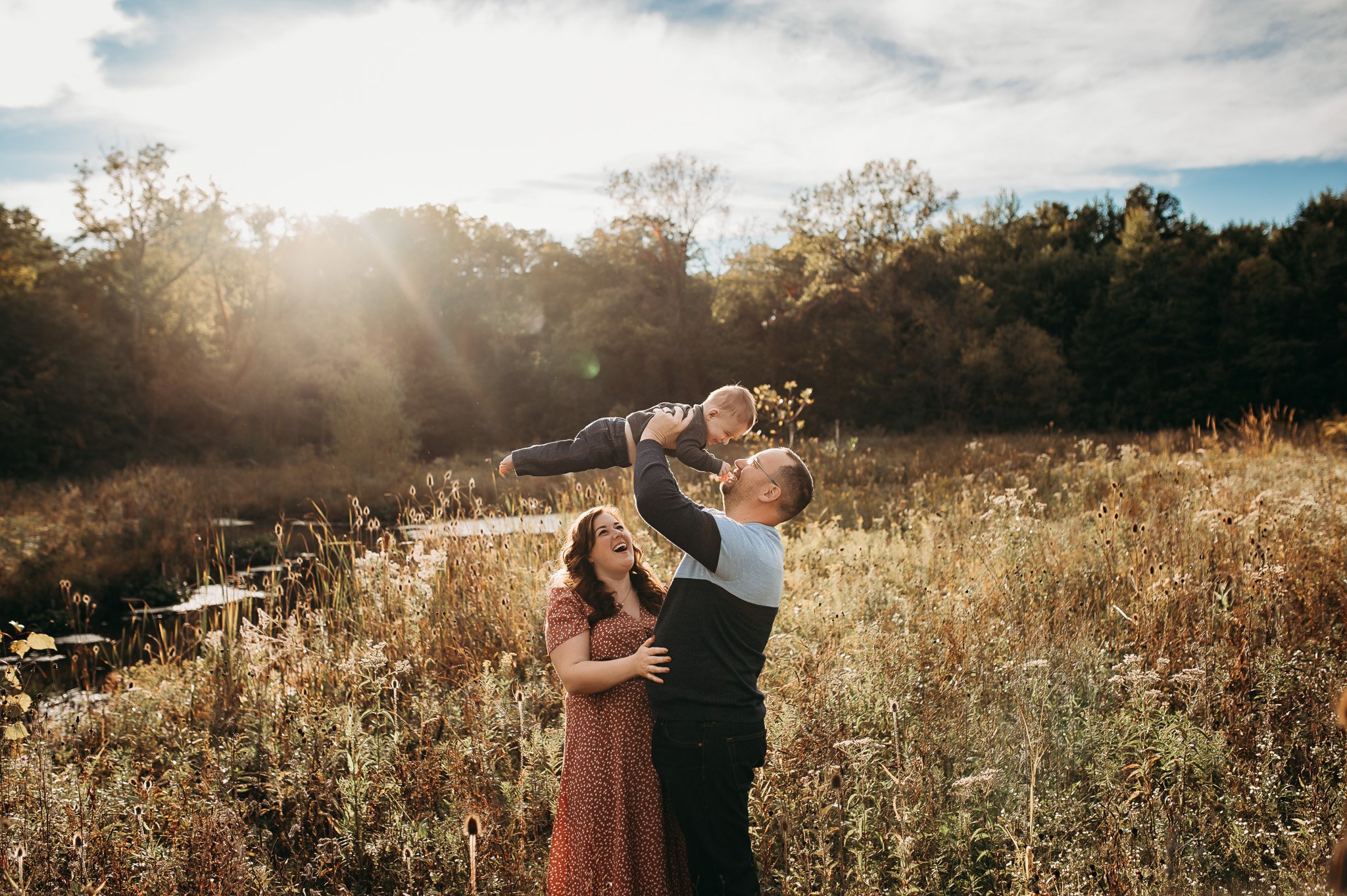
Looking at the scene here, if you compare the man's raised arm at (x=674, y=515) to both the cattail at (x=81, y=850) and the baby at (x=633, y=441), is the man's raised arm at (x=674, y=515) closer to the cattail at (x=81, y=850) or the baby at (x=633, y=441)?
the baby at (x=633, y=441)

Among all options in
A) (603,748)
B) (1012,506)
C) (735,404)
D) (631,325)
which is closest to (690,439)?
(735,404)

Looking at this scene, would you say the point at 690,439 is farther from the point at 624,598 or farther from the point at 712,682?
the point at 712,682

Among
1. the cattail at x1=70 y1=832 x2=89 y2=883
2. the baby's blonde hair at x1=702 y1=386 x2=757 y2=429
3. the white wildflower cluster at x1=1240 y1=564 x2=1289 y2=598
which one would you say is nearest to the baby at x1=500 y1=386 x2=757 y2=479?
the baby's blonde hair at x1=702 y1=386 x2=757 y2=429

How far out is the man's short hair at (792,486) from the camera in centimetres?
258

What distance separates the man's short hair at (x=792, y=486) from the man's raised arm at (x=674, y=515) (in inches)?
11.9

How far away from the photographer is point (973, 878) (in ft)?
9.19

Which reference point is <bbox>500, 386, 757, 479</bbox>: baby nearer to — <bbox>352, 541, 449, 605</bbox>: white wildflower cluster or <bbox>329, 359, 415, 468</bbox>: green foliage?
<bbox>352, 541, 449, 605</bbox>: white wildflower cluster

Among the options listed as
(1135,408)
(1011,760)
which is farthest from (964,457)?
(1135,408)

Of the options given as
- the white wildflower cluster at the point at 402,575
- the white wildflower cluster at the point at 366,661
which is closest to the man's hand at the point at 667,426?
the white wildflower cluster at the point at 366,661

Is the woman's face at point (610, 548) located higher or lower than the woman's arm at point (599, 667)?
higher

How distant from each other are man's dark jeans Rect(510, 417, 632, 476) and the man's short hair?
49cm

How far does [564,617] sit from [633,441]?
62 centimetres

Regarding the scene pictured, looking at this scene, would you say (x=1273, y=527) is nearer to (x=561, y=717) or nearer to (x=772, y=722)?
(x=772, y=722)

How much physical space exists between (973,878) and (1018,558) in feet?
10.2
